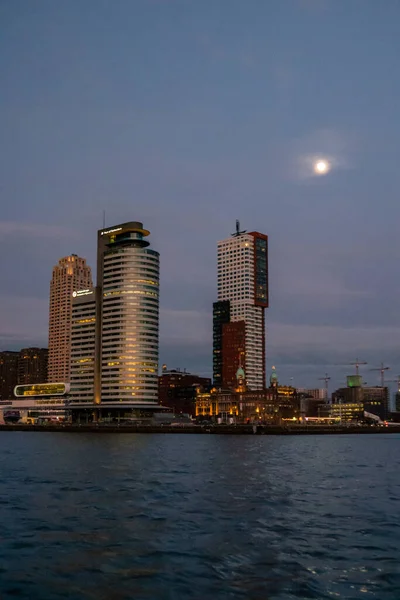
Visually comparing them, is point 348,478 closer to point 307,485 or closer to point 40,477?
point 307,485

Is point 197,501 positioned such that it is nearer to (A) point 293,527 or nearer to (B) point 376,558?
(A) point 293,527

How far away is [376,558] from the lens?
112 feet

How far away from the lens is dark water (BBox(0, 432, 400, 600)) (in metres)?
28.8

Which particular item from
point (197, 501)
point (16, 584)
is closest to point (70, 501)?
point (197, 501)

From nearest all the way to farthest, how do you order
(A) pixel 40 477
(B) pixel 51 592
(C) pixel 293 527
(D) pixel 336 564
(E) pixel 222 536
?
1. (B) pixel 51 592
2. (D) pixel 336 564
3. (E) pixel 222 536
4. (C) pixel 293 527
5. (A) pixel 40 477

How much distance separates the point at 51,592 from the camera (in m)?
28.0

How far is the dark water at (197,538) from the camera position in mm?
28766

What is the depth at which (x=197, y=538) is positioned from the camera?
126 ft

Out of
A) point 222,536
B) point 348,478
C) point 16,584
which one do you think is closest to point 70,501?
point 222,536

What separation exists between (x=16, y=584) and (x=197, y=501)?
2650 centimetres

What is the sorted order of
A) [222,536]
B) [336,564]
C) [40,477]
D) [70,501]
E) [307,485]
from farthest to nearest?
1. [40,477]
2. [307,485]
3. [70,501]
4. [222,536]
5. [336,564]

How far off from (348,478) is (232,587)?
171ft

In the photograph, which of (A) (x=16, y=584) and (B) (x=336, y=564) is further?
(B) (x=336, y=564)

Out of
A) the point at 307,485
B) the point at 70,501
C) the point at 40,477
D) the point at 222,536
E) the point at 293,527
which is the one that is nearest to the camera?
the point at 222,536
